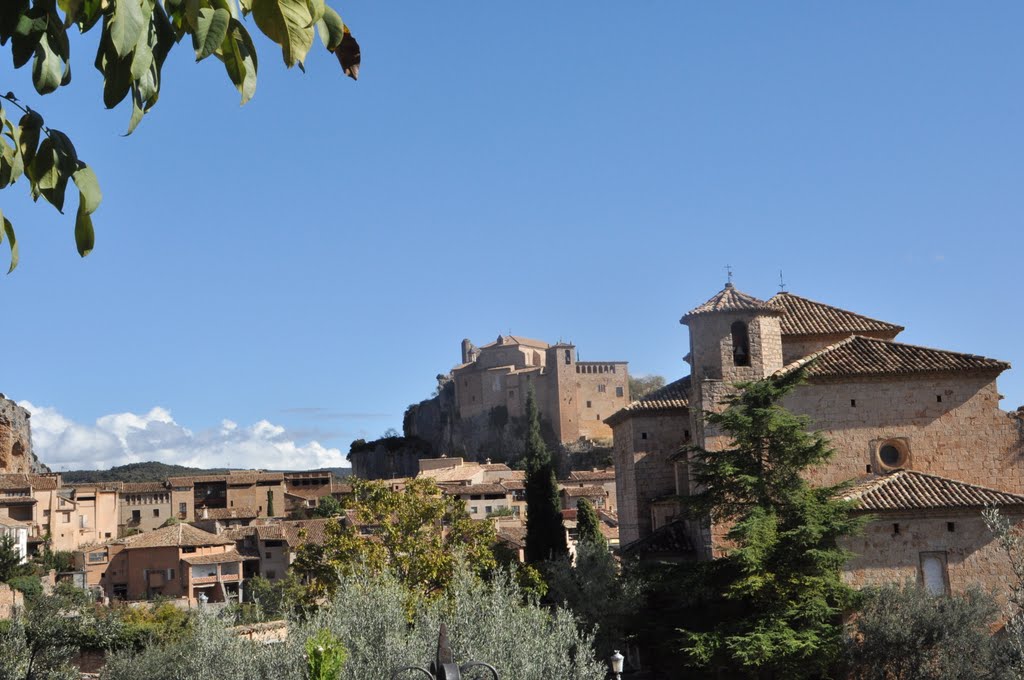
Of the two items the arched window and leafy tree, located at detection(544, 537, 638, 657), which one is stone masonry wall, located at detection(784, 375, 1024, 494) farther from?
leafy tree, located at detection(544, 537, 638, 657)

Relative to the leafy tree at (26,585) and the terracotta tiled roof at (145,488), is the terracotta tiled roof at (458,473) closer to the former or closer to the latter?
the terracotta tiled roof at (145,488)

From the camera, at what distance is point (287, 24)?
2498mm

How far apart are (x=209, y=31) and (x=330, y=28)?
0.45m

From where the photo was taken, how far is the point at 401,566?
22.2 meters

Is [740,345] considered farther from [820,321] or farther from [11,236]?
[11,236]

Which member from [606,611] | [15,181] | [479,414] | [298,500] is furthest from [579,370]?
[15,181]

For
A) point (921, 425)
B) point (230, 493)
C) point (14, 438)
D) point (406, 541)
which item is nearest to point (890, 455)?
point (921, 425)

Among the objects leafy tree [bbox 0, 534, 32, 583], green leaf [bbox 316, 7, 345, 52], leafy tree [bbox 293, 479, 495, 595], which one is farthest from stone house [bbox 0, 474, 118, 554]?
green leaf [bbox 316, 7, 345, 52]

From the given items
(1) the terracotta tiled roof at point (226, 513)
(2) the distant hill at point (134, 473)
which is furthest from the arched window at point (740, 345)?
(2) the distant hill at point (134, 473)

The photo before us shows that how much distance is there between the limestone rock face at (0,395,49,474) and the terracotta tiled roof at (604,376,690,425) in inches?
1440

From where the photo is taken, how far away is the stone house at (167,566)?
52.5m

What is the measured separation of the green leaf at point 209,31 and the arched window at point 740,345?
2226cm

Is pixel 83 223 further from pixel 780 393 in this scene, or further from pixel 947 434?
pixel 947 434

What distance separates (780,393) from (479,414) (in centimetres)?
8379
